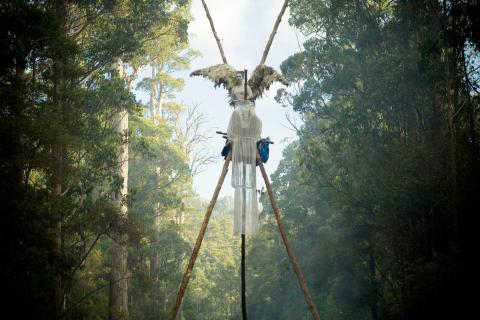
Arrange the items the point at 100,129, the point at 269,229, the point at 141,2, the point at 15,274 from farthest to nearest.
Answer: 1. the point at 269,229
2. the point at 141,2
3. the point at 100,129
4. the point at 15,274

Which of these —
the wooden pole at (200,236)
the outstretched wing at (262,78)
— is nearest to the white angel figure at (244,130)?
the outstretched wing at (262,78)

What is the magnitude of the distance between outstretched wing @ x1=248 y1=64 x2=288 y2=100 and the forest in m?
2.45

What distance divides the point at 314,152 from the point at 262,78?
292 inches

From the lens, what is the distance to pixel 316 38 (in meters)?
13.2

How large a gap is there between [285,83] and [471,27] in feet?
10.2

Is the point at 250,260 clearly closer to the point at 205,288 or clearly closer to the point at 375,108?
the point at 205,288

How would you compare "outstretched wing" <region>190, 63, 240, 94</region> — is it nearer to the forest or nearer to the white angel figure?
the white angel figure

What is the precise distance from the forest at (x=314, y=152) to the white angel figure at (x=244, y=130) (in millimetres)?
2184

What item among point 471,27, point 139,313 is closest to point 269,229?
point 139,313

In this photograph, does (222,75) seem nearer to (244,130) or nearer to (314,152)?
(244,130)

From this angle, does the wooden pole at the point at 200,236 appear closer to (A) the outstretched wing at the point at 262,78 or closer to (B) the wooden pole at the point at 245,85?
(B) the wooden pole at the point at 245,85

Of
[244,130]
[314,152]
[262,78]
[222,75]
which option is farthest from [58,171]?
[314,152]

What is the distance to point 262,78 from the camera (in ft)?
18.0

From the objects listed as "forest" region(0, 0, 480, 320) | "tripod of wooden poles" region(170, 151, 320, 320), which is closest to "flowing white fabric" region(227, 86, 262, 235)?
"tripod of wooden poles" region(170, 151, 320, 320)
